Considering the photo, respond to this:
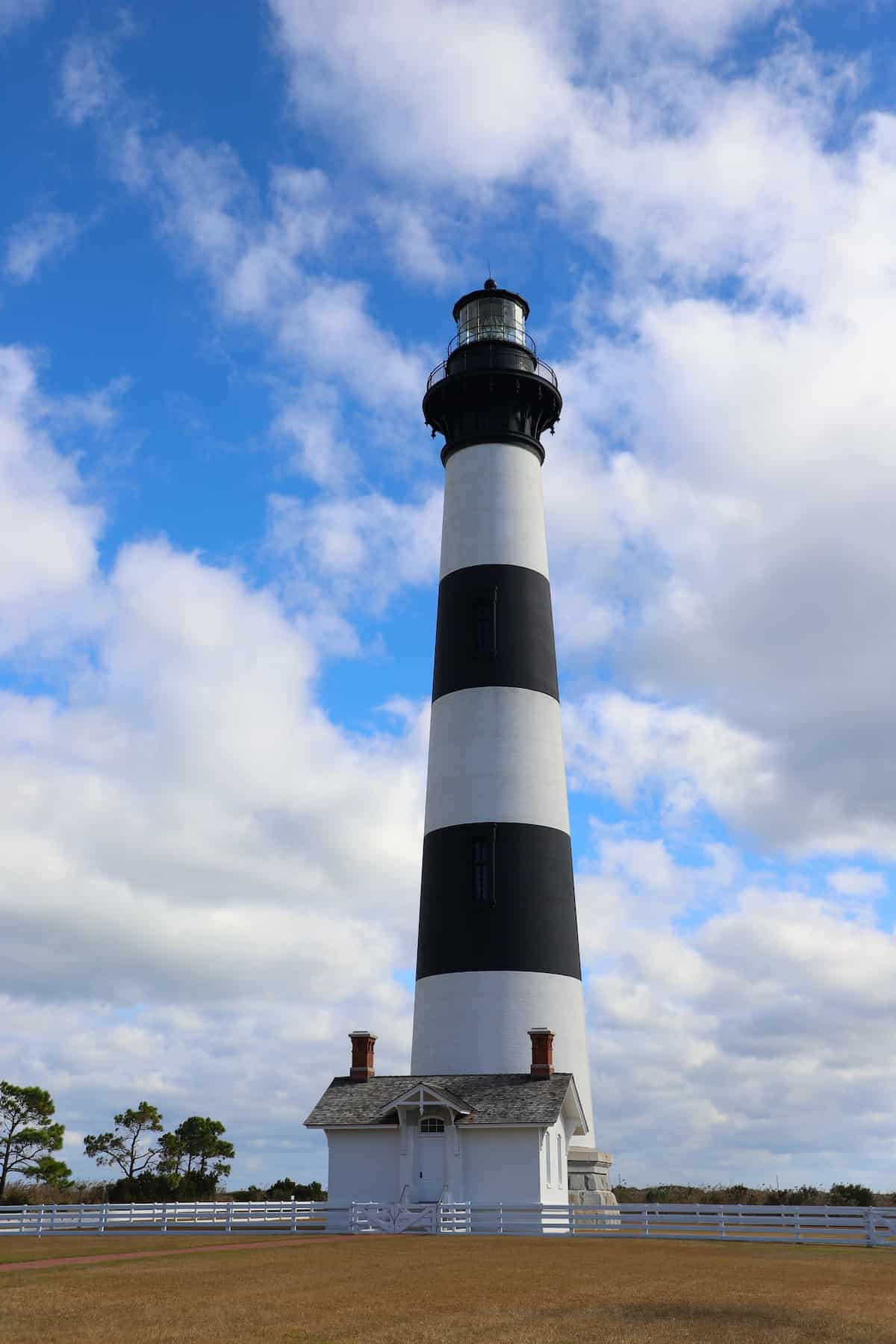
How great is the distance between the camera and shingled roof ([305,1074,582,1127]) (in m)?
27.1

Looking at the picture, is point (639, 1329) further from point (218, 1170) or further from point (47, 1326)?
point (218, 1170)

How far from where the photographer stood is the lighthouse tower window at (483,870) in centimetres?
2983

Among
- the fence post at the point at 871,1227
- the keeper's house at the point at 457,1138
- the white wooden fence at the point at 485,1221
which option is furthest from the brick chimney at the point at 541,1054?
the fence post at the point at 871,1227

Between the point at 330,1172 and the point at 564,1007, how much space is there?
6635mm

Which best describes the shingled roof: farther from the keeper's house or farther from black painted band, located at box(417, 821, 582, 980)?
black painted band, located at box(417, 821, 582, 980)

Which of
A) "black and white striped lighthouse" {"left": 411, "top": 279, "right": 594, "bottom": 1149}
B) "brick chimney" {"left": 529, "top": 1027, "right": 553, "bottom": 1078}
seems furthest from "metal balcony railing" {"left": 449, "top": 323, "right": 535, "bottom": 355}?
"brick chimney" {"left": 529, "top": 1027, "right": 553, "bottom": 1078}

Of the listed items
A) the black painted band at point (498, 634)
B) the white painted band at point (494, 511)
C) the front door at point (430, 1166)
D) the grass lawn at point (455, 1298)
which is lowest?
the grass lawn at point (455, 1298)

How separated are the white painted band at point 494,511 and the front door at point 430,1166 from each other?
14431 mm

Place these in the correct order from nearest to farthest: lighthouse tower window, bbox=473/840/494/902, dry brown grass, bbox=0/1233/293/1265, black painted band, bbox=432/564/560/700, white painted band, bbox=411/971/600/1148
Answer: dry brown grass, bbox=0/1233/293/1265
white painted band, bbox=411/971/600/1148
lighthouse tower window, bbox=473/840/494/902
black painted band, bbox=432/564/560/700

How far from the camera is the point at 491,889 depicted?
97.8 ft

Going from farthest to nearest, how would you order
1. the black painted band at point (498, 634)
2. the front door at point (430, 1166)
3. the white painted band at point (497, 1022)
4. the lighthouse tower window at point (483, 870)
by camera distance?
1. the black painted band at point (498, 634)
2. the lighthouse tower window at point (483, 870)
3. the white painted band at point (497, 1022)
4. the front door at point (430, 1166)

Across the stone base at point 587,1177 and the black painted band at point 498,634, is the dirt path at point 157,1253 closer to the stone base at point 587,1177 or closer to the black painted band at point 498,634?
the stone base at point 587,1177

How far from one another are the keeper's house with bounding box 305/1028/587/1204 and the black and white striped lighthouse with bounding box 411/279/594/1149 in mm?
896

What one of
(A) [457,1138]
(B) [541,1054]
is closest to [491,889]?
(B) [541,1054]
